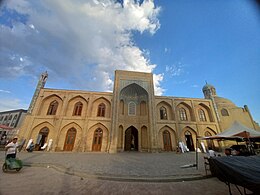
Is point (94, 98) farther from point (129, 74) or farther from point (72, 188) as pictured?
point (72, 188)

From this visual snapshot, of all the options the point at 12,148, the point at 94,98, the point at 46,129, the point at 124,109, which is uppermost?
the point at 94,98

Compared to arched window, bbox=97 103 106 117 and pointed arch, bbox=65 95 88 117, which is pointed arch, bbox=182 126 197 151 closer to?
arched window, bbox=97 103 106 117

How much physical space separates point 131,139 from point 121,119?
398cm

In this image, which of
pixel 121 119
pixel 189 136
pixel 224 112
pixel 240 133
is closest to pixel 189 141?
pixel 189 136

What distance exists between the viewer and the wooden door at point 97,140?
53.1 feet

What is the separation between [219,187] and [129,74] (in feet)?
56.7

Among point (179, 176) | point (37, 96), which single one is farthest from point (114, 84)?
point (179, 176)

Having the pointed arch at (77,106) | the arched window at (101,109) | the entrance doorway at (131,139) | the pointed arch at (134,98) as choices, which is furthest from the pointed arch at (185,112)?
the pointed arch at (77,106)

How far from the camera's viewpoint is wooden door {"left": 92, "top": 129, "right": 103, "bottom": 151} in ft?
53.1

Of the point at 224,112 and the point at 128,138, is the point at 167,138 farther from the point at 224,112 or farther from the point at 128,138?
the point at 224,112

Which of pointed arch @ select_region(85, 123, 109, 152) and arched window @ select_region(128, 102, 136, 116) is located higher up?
arched window @ select_region(128, 102, 136, 116)

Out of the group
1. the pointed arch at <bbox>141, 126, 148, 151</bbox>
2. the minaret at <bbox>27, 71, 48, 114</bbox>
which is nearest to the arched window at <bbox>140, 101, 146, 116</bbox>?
the pointed arch at <bbox>141, 126, 148, 151</bbox>

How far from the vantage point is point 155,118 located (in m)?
18.0

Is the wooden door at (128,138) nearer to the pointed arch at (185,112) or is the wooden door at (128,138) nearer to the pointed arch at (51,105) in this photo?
the pointed arch at (185,112)
